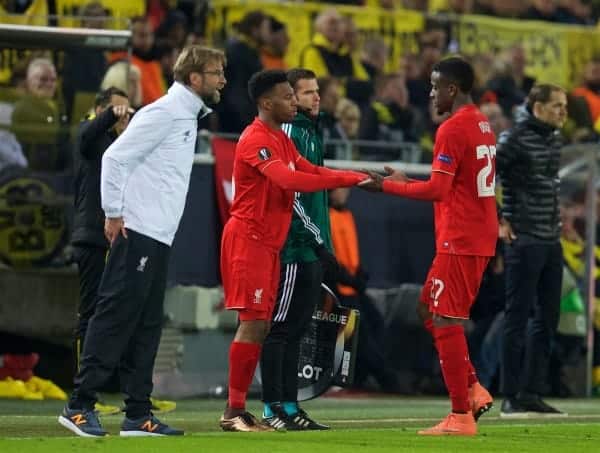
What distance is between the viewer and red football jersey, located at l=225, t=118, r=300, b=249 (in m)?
9.02

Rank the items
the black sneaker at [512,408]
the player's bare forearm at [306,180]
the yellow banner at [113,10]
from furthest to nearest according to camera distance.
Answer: the yellow banner at [113,10], the black sneaker at [512,408], the player's bare forearm at [306,180]

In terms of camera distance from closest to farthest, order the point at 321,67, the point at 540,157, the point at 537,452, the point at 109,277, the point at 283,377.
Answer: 1. the point at 537,452
2. the point at 109,277
3. the point at 283,377
4. the point at 540,157
5. the point at 321,67

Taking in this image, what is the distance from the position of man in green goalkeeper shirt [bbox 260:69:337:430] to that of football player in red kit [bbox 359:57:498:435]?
72 cm

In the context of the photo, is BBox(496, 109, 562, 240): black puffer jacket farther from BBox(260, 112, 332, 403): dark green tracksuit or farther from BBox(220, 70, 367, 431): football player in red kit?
BBox(220, 70, 367, 431): football player in red kit

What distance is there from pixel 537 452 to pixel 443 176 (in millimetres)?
1834

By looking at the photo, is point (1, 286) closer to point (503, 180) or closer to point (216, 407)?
point (216, 407)

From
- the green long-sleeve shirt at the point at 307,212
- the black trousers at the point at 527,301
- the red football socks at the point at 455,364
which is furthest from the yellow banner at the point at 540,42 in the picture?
the red football socks at the point at 455,364

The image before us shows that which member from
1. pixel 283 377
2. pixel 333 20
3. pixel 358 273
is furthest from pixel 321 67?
pixel 283 377

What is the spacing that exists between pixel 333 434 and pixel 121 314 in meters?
1.33

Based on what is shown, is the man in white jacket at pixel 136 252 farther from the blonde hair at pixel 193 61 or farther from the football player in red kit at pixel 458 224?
the football player in red kit at pixel 458 224

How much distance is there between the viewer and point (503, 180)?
11.8m

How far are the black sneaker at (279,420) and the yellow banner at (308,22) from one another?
768 centimetres

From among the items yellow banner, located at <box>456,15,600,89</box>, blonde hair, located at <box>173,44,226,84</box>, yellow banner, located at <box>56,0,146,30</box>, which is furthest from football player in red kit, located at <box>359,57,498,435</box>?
yellow banner, located at <box>456,15,600,89</box>

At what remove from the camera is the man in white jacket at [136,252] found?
→ 8.55m
